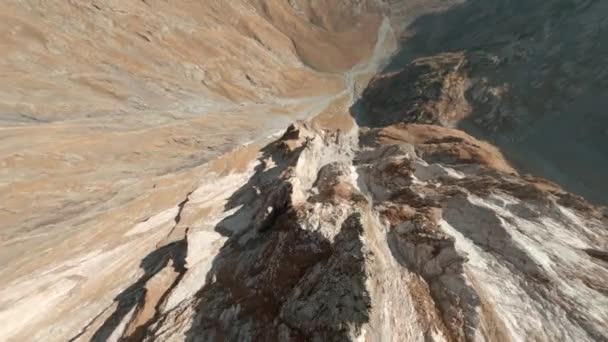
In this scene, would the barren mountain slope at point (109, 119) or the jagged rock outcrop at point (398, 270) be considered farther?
the barren mountain slope at point (109, 119)

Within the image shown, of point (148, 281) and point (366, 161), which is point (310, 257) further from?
point (366, 161)

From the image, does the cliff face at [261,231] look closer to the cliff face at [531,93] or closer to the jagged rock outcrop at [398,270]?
the jagged rock outcrop at [398,270]

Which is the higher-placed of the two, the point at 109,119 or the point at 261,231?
the point at 109,119

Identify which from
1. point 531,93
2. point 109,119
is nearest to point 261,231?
point 109,119

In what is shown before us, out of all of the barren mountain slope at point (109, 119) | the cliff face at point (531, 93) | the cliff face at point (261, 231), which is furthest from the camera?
the cliff face at point (531, 93)

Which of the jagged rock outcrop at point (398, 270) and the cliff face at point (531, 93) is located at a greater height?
the cliff face at point (531, 93)

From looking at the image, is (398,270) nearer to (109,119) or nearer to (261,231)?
(261,231)

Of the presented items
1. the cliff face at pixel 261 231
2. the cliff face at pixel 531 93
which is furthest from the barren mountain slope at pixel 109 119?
the cliff face at pixel 531 93

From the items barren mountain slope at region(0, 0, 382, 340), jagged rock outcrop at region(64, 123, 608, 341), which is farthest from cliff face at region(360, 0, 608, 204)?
jagged rock outcrop at region(64, 123, 608, 341)

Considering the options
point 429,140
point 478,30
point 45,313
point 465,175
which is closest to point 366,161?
point 465,175
